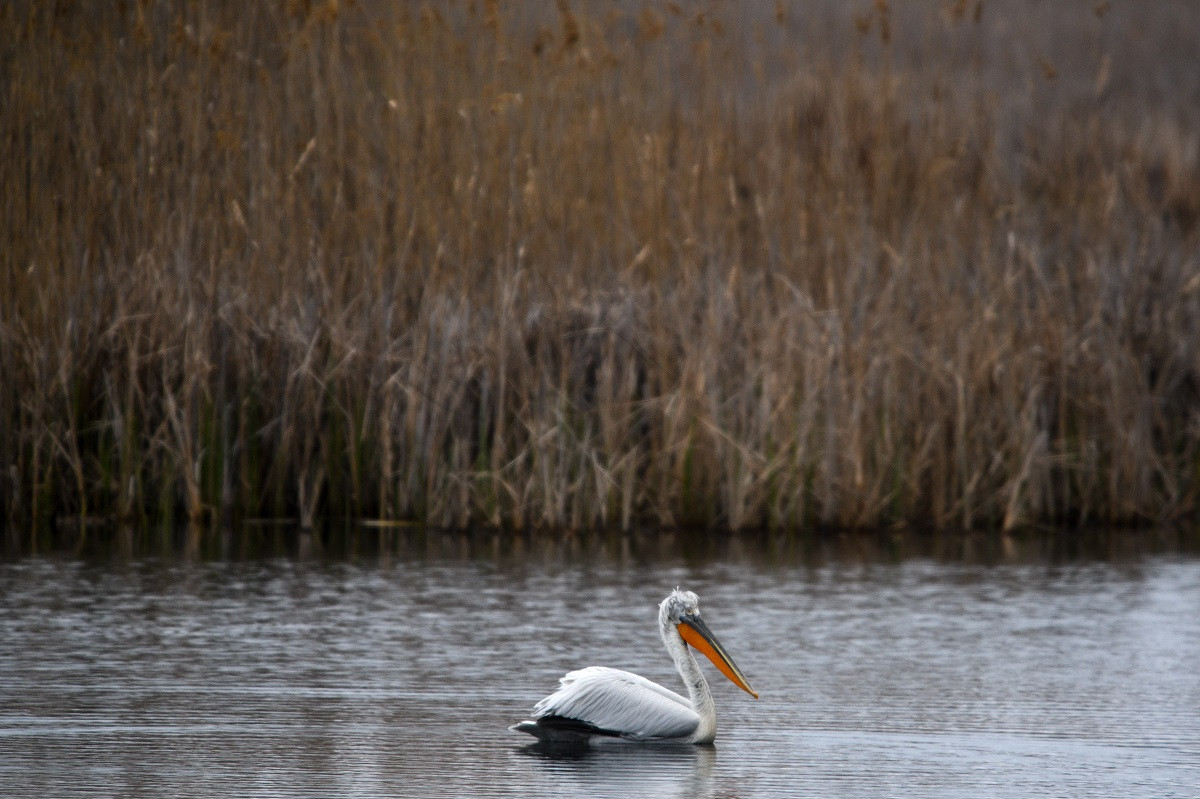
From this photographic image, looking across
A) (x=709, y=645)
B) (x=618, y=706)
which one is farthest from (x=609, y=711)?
(x=709, y=645)

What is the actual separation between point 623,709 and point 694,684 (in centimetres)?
24

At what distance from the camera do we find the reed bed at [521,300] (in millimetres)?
9766

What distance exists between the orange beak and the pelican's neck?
29 mm

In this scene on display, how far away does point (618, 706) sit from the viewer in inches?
215

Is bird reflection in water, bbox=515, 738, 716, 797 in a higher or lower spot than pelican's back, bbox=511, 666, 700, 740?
lower

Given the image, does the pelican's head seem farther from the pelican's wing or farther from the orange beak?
the pelican's wing

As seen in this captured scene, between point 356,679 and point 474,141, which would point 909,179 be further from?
point 356,679

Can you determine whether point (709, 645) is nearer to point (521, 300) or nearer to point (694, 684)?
point (694, 684)

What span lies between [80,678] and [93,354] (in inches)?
154

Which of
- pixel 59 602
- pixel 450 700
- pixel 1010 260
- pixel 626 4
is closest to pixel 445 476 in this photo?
pixel 59 602

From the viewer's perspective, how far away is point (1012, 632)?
754 centimetres

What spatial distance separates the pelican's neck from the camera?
5477 millimetres

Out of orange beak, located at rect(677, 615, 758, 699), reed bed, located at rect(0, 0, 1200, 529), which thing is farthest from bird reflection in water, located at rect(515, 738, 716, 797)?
reed bed, located at rect(0, 0, 1200, 529)

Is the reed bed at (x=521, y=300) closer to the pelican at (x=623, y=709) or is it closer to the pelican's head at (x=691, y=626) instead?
the pelican's head at (x=691, y=626)
